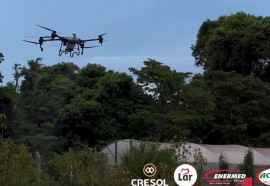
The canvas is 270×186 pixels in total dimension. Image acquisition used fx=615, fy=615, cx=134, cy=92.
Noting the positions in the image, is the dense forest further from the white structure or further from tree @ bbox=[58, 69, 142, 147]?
the white structure

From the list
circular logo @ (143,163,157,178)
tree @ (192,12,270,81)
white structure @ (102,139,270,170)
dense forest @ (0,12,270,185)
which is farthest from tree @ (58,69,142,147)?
circular logo @ (143,163,157,178)

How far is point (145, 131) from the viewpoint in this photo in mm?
33750

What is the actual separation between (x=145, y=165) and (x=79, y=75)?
78.1 ft

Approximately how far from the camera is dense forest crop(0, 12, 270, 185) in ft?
108

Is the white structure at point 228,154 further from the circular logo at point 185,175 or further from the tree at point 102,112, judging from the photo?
the circular logo at point 185,175

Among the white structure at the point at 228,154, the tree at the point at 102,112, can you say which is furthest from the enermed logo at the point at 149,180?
the tree at the point at 102,112

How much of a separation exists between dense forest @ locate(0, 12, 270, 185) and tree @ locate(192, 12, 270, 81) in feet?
0.28

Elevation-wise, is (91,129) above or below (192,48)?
below

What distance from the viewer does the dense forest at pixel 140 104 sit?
108 feet

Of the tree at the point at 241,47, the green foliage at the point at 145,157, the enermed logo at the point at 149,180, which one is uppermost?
the tree at the point at 241,47

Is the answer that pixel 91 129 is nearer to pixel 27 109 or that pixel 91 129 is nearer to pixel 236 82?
pixel 27 109

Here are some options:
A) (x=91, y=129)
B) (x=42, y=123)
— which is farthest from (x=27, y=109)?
(x=91, y=129)

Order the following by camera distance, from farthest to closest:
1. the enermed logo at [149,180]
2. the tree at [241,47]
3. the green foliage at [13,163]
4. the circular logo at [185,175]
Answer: the tree at [241,47] → the enermed logo at [149,180] → the green foliage at [13,163] → the circular logo at [185,175]

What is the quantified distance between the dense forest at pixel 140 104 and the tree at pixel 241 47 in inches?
3.4
